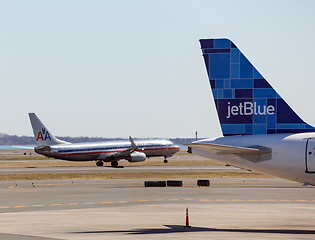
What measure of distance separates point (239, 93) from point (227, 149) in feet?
12.9

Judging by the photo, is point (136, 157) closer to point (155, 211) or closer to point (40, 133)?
point (40, 133)

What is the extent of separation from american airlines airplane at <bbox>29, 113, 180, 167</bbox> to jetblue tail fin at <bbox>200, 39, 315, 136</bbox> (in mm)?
76218

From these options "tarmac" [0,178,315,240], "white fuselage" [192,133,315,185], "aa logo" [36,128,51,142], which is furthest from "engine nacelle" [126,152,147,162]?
"white fuselage" [192,133,315,185]

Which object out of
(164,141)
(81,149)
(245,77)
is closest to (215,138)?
(245,77)

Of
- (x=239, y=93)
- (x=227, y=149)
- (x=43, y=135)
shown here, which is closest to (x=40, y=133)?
(x=43, y=135)

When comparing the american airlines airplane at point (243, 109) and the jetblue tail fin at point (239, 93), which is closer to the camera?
the american airlines airplane at point (243, 109)

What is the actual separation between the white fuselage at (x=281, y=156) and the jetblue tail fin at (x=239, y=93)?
0.86 m

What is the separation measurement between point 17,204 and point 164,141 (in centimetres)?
7863

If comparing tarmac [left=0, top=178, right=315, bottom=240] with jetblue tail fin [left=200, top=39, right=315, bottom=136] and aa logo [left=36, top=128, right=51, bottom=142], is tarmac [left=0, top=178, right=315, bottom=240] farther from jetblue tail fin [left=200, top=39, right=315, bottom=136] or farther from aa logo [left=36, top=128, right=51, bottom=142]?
aa logo [left=36, top=128, right=51, bottom=142]

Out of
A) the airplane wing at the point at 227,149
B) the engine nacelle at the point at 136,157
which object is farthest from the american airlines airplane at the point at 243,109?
the engine nacelle at the point at 136,157

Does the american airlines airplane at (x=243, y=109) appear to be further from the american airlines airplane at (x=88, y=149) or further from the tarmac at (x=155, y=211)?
the american airlines airplane at (x=88, y=149)

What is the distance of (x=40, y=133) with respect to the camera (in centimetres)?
11412

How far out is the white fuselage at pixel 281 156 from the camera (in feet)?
106

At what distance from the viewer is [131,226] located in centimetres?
3634
